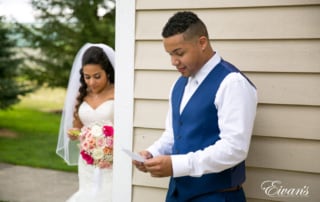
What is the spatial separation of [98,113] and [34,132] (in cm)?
710

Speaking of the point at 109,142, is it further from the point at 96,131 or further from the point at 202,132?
the point at 202,132

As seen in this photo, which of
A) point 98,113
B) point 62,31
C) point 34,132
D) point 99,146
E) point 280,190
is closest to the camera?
point 280,190

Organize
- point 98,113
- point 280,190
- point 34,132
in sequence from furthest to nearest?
point 34,132, point 98,113, point 280,190

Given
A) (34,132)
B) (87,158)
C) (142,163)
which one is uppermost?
(142,163)

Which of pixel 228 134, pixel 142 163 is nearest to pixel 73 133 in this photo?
pixel 142 163

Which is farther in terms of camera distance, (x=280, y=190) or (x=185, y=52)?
(x=280, y=190)

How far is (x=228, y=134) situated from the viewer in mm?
1961

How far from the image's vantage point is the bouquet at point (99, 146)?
127 inches

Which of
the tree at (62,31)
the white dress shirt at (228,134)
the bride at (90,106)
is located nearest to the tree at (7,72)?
the tree at (62,31)

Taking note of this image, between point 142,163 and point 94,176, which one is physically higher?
point 142,163

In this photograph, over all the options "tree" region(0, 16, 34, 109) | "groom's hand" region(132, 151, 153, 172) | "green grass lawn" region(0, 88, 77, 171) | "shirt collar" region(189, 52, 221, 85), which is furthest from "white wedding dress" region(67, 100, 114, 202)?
"tree" region(0, 16, 34, 109)

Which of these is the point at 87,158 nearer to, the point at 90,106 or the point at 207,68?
the point at 90,106

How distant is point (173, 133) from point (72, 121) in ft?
4.84

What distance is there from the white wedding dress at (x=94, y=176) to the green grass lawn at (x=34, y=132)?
14.5 ft
